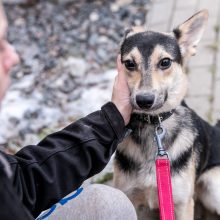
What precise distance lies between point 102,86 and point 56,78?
49 cm

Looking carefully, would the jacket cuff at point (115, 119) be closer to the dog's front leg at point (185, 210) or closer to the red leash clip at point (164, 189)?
the red leash clip at point (164, 189)

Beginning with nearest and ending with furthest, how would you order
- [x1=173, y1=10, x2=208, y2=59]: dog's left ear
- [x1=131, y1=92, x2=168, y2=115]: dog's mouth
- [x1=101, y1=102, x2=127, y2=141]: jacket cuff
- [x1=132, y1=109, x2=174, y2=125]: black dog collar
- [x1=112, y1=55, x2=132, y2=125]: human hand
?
[x1=101, y1=102, x2=127, y2=141]: jacket cuff → [x1=112, y1=55, x2=132, y2=125]: human hand → [x1=131, y1=92, x2=168, y2=115]: dog's mouth → [x1=132, y1=109, x2=174, y2=125]: black dog collar → [x1=173, y1=10, x2=208, y2=59]: dog's left ear

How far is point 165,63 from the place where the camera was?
287cm

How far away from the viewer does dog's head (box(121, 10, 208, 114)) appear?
107 inches

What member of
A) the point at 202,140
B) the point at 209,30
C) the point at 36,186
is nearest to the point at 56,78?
the point at 209,30

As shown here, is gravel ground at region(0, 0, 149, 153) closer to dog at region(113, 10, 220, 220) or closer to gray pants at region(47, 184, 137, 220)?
dog at region(113, 10, 220, 220)

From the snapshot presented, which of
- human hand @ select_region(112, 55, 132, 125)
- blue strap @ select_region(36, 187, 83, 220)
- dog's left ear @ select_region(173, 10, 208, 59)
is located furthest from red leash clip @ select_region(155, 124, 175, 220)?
dog's left ear @ select_region(173, 10, 208, 59)

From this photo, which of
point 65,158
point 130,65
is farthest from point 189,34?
point 65,158

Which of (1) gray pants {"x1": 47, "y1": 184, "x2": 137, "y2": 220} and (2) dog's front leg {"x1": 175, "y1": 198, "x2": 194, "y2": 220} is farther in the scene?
A: (2) dog's front leg {"x1": 175, "y1": 198, "x2": 194, "y2": 220}

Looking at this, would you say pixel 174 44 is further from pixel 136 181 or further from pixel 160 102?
pixel 136 181

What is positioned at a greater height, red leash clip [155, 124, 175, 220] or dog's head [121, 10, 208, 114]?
dog's head [121, 10, 208, 114]

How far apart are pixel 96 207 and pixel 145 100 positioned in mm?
600

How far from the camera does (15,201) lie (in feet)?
6.28

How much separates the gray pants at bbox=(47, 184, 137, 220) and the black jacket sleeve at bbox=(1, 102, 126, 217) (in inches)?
5.4
